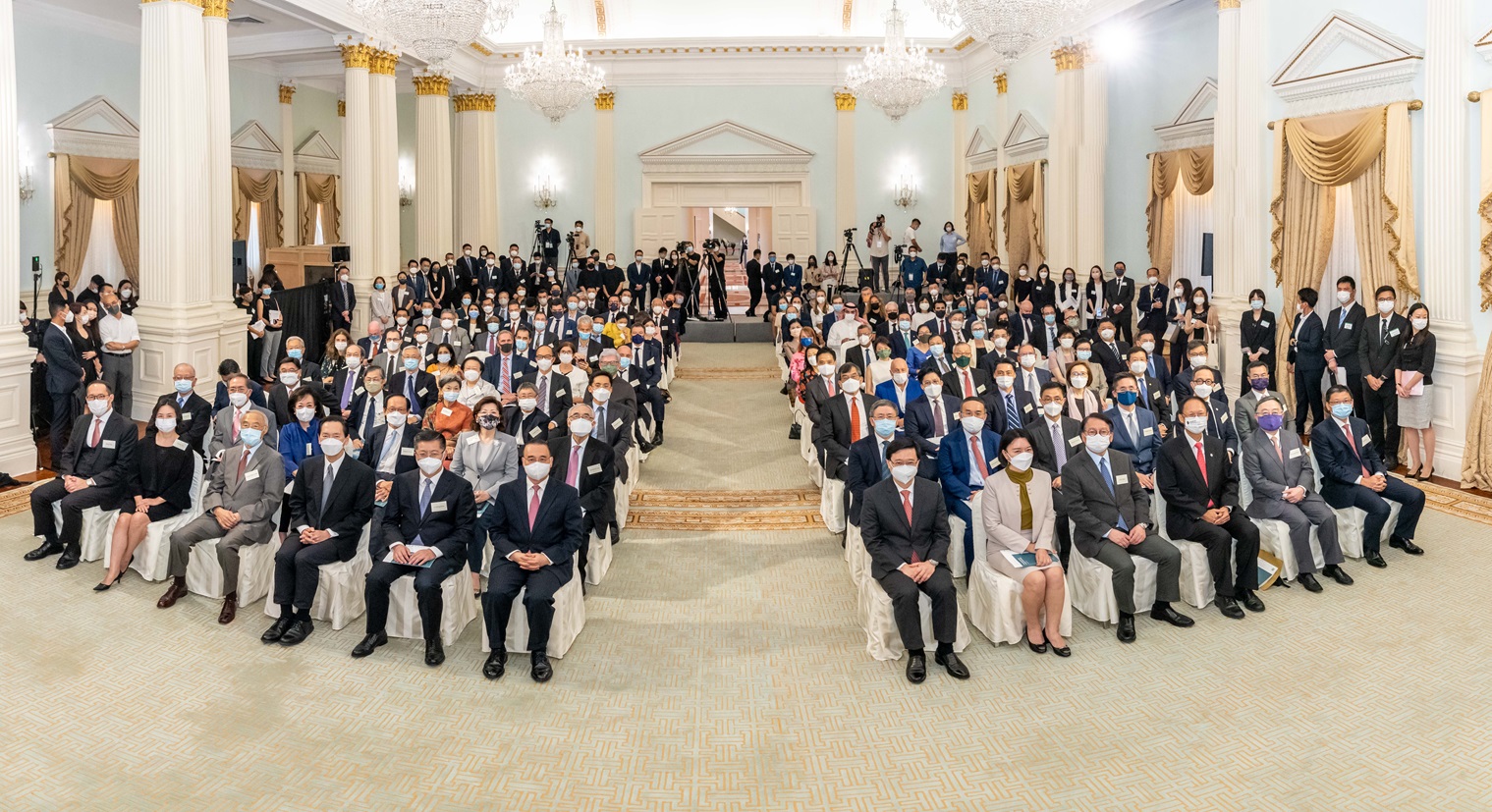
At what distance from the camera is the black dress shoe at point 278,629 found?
6.20 metres

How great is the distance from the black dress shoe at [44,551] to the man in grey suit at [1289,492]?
889 centimetres

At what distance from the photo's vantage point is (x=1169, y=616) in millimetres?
6480

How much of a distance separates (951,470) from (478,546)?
3.42m

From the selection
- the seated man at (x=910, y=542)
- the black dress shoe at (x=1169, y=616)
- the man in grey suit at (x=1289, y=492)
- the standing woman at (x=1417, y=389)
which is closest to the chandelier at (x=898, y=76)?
the standing woman at (x=1417, y=389)

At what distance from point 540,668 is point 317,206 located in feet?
64.4

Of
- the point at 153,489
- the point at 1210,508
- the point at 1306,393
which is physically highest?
the point at 1306,393

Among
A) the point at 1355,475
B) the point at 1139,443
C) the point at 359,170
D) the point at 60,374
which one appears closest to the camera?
the point at 1355,475

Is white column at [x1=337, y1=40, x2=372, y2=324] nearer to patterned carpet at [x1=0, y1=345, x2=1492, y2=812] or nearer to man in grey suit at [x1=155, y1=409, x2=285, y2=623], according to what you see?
patterned carpet at [x1=0, y1=345, x2=1492, y2=812]

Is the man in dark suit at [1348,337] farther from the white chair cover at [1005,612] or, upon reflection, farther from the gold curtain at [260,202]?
the gold curtain at [260,202]

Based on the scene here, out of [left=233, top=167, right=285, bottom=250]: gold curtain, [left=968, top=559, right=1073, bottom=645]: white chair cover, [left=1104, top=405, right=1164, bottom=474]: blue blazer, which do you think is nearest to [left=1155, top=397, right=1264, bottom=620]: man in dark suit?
[left=1104, top=405, right=1164, bottom=474]: blue blazer

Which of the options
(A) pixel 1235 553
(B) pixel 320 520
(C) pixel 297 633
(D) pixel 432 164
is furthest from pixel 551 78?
(A) pixel 1235 553

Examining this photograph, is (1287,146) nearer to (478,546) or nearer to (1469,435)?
(1469,435)

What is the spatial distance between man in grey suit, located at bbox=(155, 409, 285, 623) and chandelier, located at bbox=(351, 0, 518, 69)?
Result: 559 cm

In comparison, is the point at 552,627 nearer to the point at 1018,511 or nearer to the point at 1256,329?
the point at 1018,511
